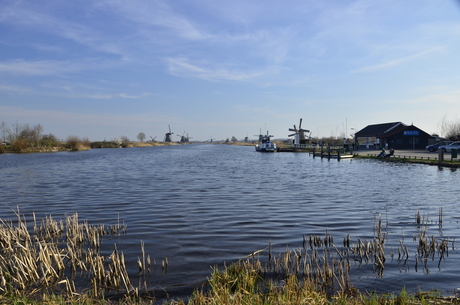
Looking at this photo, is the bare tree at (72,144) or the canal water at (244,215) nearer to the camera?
the canal water at (244,215)

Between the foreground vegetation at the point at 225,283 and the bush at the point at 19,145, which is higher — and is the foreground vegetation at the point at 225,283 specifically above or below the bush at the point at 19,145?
below

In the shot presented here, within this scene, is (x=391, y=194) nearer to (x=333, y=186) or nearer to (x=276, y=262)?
(x=333, y=186)

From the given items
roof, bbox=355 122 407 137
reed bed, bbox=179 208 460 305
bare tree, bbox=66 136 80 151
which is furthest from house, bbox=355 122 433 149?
bare tree, bbox=66 136 80 151

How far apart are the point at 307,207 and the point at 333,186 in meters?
8.47

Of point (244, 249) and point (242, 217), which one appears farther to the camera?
point (242, 217)

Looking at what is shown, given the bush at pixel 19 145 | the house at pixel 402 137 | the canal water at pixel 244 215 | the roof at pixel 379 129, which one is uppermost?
the roof at pixel 379 129

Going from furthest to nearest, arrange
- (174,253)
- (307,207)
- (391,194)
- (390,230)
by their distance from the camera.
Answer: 1. (391,194)
2. (307,207)
3. (390,230)
4. (174,253)

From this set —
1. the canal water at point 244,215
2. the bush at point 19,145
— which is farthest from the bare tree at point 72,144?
the canal water at point 244,215

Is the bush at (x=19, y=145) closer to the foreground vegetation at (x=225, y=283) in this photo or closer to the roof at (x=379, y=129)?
the roof at (x=379, y=129)

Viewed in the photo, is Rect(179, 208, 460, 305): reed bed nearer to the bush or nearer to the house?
the house

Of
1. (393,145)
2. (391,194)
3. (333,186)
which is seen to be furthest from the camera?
(393,145)

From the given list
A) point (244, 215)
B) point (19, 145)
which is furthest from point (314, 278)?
point (19, 145)

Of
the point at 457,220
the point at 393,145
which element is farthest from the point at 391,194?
the point at 393,145

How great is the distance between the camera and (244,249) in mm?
9789
